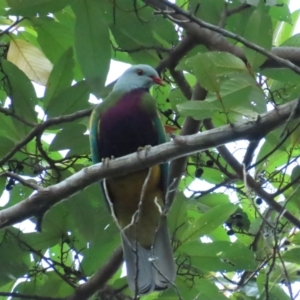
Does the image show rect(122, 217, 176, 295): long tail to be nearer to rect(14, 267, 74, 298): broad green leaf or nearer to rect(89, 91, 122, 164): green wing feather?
rect(14, 267, 74, 298): broad green leaf

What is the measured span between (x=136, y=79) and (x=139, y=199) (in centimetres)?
65

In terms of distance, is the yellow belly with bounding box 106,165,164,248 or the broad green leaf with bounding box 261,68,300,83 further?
the yellow belly with bounding box 106,165,164,248

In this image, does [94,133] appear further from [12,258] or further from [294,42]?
[294,42]

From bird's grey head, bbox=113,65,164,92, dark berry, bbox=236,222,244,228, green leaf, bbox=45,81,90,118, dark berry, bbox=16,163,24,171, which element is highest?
bird's grey head, bbox=113,65,164,92

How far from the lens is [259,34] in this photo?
2.21 m

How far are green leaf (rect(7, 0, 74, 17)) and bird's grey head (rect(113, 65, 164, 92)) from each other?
2.21ft

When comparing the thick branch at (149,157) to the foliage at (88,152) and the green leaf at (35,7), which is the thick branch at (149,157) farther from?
the green leaf at (35,7)

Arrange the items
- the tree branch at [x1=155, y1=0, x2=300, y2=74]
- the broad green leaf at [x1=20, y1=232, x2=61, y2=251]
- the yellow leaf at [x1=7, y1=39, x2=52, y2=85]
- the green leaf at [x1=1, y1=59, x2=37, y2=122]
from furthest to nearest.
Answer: the yellow leaf at [x1=7, y1=39, x2=52, y2=85] < the broad green leaf at [x1=20, y1=232, x2=61, y2=251] < the green leaf at [x1=1, y1=59, x2=37, y2=122] < the tree branch at [x1=155, y1=0, x2=300, y2=74]

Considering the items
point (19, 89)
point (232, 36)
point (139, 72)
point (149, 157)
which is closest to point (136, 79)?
point (139, 72)

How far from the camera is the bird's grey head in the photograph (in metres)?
3.20

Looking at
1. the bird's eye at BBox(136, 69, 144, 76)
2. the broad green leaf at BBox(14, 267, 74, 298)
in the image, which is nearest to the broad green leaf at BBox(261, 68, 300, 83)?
the bird's eye at BBox(136, 69, 144, 76)

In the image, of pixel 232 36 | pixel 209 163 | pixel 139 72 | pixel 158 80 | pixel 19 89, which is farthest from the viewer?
pixel 139 72

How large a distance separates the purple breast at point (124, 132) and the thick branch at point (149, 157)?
2.44ft

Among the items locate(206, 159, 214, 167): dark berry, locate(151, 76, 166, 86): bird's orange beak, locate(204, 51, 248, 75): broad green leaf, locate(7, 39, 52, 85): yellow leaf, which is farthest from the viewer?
locate(151, 76, 166, 86): bird's orange beak
